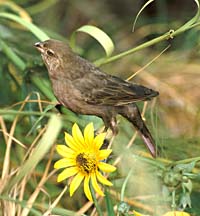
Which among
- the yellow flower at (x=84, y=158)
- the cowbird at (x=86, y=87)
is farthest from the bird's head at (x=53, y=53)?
the yellow flower at (x=84, y=158)

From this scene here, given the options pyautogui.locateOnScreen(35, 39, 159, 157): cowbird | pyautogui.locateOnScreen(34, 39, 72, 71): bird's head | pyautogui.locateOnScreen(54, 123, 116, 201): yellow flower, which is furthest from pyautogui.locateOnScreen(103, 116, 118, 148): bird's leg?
pyautogui.locateOnScreen(54, 123, 116, 201): yellow flower

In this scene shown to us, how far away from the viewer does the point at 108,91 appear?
7.63 ft

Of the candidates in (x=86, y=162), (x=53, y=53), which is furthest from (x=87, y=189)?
(x=53, y=53)

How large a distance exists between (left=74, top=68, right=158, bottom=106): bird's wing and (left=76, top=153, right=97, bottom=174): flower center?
1.11ft

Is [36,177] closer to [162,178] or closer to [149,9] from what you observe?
[162,178]

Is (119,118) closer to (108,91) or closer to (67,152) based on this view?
(108,91)

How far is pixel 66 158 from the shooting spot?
79.1 inches

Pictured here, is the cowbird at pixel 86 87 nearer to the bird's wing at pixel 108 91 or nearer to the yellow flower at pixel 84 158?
the bird's wing at pixel 108 91

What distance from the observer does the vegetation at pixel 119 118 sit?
6.75 ft

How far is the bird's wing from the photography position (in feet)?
7.57

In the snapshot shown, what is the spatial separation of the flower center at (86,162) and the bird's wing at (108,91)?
339 mm

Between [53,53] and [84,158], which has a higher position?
[53,53]

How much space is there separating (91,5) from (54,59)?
74.9 inches

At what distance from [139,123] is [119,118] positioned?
19 centimetres
